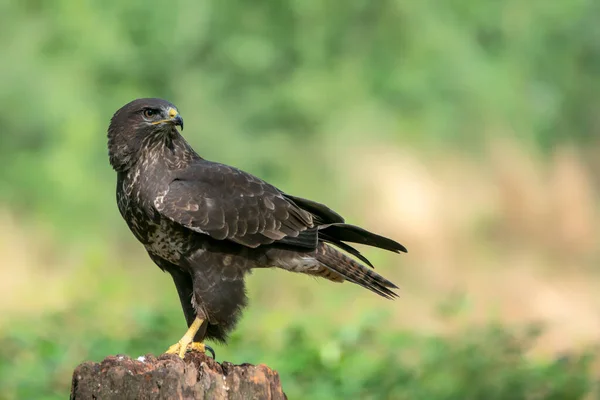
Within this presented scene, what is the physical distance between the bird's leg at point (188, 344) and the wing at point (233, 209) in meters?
0.46

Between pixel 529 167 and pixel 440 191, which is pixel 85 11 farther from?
pixel 529 167

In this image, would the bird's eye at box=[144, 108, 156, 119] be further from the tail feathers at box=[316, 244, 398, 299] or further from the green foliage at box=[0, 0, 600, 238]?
the green foliage at box=[0, 0, 600, 238]

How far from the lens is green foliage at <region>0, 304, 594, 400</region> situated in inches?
277

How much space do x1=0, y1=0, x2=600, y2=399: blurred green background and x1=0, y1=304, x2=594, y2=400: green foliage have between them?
2.21ft

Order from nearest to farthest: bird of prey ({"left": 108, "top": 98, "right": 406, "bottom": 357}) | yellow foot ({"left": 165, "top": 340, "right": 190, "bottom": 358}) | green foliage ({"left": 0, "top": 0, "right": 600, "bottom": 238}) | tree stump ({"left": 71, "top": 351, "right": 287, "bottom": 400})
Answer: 1. tree stump ({"left": 71, "top": 351, "right": 287, "bottom": 400})
2. yellow foot ({"left": 165, "top": 340, "right": 190, "bottom": 358})
3. bird of prey ({"left": 108, "top": 98, "right": 406, "bottom": 357})
4. green foliage ({"left": 0, "top": 0, "right": 600, "bottom": 238})

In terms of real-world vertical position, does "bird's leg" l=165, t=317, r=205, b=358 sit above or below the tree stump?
above

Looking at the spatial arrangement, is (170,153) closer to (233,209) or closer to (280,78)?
(233,209)

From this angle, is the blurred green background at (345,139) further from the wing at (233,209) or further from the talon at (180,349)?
the talon at (180,349)

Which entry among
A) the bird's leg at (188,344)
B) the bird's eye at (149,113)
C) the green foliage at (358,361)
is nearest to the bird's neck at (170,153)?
the bird's eye at (149,113)

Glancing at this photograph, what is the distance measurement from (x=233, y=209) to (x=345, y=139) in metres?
8.28

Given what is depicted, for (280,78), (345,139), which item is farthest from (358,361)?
(280,78)

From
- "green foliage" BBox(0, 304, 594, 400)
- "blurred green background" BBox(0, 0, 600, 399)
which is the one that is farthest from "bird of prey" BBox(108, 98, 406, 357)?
"blurred green background" BBox(0, 0, 600, 399)

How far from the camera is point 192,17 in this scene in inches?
530

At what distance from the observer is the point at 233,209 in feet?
16.6
